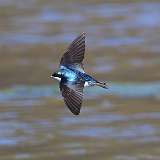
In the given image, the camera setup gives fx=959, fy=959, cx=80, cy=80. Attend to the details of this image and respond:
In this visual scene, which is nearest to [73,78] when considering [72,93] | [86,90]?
[72,93]

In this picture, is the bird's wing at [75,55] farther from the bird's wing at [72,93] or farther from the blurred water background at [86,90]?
the blurred water background at [86,90]

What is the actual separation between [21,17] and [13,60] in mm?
2407

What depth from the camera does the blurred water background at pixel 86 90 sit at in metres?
8.09

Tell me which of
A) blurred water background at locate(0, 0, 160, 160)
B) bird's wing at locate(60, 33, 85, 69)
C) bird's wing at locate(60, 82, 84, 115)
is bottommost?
bird's wing at locate(60, 82, 84, 115)

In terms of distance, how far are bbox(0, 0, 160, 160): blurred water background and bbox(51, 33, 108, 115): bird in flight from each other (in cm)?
264

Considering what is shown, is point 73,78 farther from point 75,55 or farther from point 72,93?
point 75,55

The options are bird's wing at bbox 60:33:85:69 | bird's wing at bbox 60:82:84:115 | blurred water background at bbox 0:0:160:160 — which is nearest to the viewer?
bird's wing at bbox 60:82:84:115

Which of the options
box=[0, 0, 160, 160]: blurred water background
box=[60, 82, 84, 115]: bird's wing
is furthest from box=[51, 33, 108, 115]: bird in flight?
box=[0, 0, 160, 160]: blurred water background

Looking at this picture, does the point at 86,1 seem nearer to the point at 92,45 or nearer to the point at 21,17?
the point at 21,17

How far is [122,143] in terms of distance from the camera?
8.09 meters

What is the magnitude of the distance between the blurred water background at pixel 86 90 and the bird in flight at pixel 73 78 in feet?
8.67

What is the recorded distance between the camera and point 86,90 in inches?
395

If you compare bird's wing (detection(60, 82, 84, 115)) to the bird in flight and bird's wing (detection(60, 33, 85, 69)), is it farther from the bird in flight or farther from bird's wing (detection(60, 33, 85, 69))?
bird's wing (detection(60, 33, 85, 69))

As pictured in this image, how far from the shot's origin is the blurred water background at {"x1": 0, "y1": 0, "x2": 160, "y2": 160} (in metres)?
8.09
